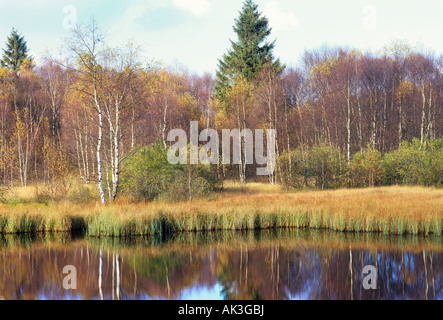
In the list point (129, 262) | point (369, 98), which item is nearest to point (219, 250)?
point (129, 262)

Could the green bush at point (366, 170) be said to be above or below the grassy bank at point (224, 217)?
above

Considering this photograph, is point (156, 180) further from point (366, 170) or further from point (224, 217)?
point (366, 170)

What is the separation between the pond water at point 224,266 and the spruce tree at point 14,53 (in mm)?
32685

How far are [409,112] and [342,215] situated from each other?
2420 cm

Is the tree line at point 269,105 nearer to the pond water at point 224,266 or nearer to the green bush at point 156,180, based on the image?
the green bush at point 156,180

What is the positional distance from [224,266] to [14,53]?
3980cm

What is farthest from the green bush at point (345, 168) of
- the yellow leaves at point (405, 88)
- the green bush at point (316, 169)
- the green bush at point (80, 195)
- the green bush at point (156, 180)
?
the green bush at point (80, 195)

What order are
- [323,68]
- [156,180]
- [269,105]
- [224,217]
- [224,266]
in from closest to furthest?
1. [224,266]
2. [224,217]
3. [156,180]
4. [269,105]
5. [323,68]

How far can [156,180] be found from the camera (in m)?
20.1

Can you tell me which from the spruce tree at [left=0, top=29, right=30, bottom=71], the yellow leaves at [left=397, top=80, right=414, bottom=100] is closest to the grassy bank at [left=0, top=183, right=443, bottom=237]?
the yellow leaves at [left=397, top=80, right=414, bottom=100]

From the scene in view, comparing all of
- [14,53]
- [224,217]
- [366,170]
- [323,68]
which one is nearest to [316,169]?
[366,170]

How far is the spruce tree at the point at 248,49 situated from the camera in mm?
37656

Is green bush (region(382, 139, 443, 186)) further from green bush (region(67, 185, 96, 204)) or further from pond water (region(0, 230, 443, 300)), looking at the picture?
green bush (region(67, 185, 96, 204))

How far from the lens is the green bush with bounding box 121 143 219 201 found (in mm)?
19938
